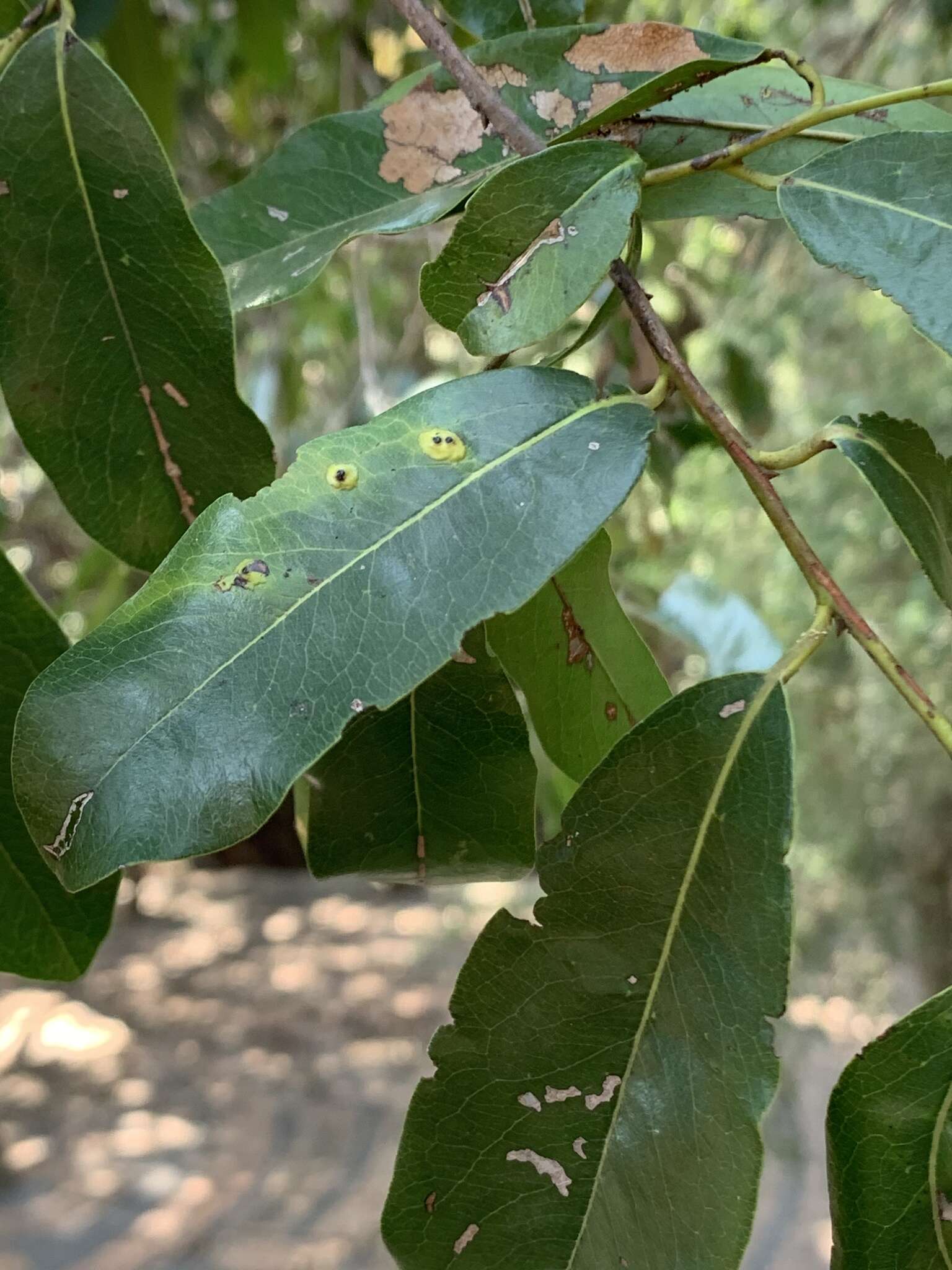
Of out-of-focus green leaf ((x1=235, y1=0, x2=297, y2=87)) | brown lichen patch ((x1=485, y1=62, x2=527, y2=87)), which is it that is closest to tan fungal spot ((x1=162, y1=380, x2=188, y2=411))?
brown lichen patch ((x1=485, y1=62, x2=527, y2=87))

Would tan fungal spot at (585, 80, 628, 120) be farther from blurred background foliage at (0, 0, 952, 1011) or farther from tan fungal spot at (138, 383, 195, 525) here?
blurred background foliage at (0, 0, 952, 1011)

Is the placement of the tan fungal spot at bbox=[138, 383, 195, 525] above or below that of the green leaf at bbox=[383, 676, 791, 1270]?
above

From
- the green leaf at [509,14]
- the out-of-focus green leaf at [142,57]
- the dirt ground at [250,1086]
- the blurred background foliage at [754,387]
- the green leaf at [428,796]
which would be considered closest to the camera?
the green leaf at [428,796]

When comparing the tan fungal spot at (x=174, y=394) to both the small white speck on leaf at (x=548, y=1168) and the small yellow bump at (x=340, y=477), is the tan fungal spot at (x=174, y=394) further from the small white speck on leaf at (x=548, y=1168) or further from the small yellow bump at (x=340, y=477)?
the small white speck on leaf at (x=548, y=1168)

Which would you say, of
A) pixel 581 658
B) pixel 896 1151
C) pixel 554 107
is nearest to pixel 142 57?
pixel 554 107

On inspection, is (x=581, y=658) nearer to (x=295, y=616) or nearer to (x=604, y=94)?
(x=295, y=616)

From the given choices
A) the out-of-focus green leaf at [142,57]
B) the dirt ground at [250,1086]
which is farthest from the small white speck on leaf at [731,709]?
the dirt ground at [250,1086]

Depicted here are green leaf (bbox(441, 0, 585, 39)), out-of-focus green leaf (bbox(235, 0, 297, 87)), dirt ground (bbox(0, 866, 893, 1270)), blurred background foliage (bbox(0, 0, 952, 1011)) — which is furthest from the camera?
dirt ground (bbox(0, 866, 893, 1270))
